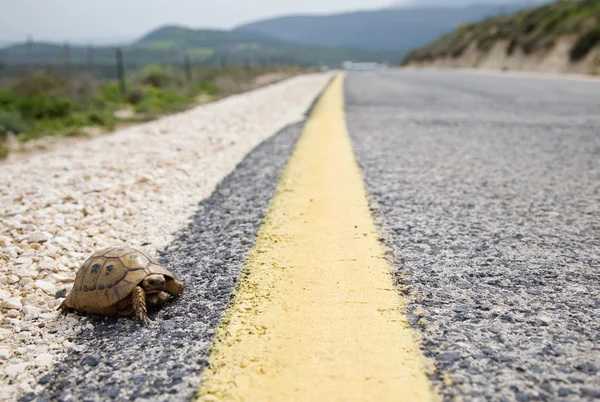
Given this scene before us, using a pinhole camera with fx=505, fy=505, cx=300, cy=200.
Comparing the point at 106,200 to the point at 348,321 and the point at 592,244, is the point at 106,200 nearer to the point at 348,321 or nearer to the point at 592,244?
the point at 348,321

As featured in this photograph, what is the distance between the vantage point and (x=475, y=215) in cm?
308

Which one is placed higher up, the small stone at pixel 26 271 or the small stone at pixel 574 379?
the small stone at pixel 574 379

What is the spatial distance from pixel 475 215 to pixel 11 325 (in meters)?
2.55

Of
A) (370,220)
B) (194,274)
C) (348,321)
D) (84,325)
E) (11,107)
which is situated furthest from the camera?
(11,107)

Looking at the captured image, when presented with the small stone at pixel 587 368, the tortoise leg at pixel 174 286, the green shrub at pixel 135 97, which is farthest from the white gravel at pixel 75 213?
the green shrub at pixel 135 97

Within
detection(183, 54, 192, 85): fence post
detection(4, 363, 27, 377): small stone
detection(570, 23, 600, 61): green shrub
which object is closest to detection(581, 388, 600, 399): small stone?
detection(4, 363, 27, 377): small stone

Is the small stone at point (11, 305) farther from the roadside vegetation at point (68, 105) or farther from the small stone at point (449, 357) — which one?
the roadside vegetation at point (68, 105)

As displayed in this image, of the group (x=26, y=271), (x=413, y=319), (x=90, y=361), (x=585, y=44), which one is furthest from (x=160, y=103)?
(x=585, y=44)

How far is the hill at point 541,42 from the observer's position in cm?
2515

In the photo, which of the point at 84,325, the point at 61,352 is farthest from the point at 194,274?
the point at 61,352

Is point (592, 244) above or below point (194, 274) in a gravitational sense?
above

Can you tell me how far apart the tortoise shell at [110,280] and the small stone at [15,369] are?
1.40ft

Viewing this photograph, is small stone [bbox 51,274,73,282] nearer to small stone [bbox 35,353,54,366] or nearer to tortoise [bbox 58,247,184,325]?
tortoise [bbox 58,247,184,325]

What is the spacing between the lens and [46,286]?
2.65 m
